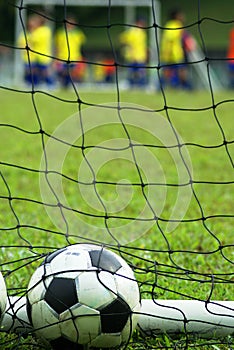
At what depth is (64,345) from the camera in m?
2.09

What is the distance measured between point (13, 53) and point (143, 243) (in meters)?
22.0

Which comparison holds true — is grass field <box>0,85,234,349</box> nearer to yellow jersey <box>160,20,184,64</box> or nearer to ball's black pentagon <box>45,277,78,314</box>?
ball's black pentagon <box>45,277,78,314</box>

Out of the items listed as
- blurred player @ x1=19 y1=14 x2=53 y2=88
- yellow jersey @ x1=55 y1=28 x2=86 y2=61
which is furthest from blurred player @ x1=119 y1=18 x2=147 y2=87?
blurred player @ x1=19 y1=14 x2=53 y2=88

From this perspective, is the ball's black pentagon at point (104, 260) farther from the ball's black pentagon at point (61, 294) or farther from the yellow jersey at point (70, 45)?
the yellow jersey at point (70, 45)

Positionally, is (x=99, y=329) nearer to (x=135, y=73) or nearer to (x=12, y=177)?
(x=12, y=177)

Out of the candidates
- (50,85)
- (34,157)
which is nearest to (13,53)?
(50,85)

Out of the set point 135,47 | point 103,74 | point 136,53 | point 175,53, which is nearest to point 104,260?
point 175,53

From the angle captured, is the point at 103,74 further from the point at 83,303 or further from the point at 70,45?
the point at 83,303

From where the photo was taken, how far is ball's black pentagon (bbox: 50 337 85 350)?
6.82 feet

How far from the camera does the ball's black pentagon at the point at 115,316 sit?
2074mm

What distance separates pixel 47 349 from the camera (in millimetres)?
2170

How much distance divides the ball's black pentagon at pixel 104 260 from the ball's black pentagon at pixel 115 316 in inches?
4.2

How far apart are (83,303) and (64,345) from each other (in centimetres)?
14

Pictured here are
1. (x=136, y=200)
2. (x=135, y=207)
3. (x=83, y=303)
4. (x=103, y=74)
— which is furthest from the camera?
(x=103, y=74)
